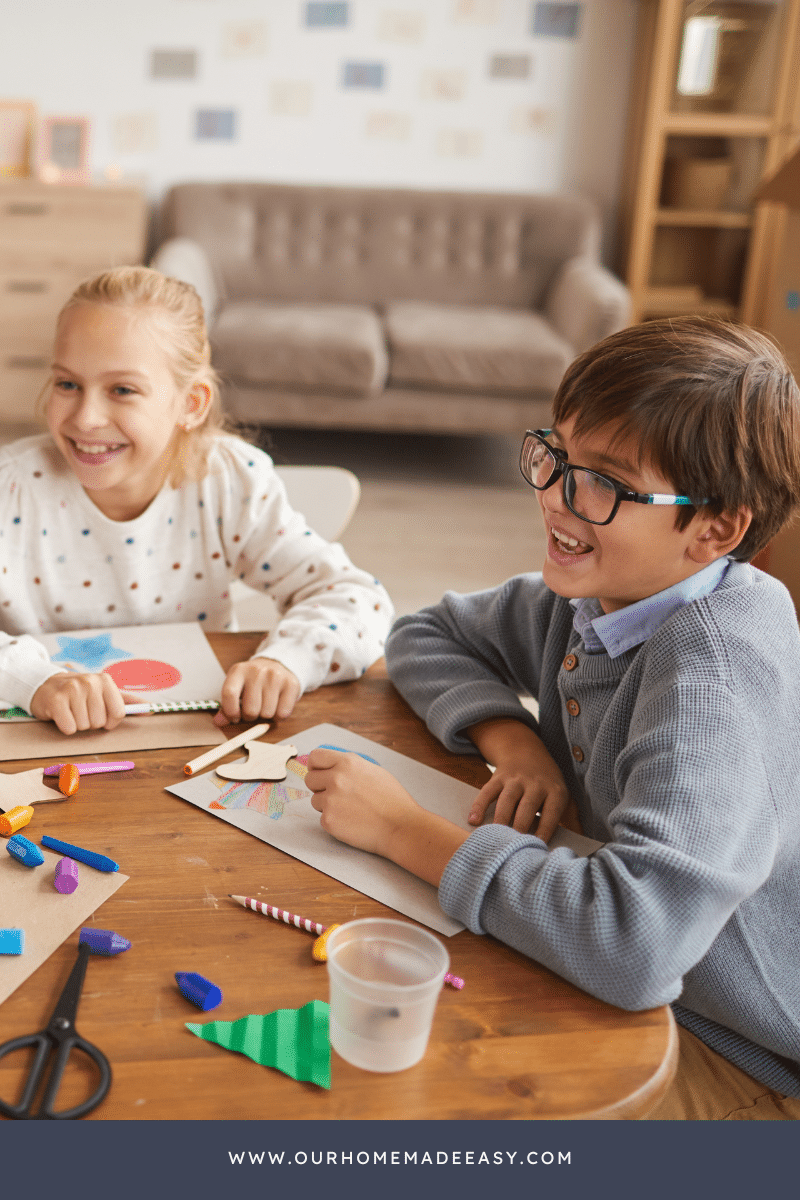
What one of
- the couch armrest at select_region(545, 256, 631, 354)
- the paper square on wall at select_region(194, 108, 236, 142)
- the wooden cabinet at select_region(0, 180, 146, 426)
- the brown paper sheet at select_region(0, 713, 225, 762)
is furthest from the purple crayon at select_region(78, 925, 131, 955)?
the paper square on wall at select_region(194, 108, 236, 142)

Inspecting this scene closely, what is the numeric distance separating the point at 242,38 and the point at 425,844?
434 cm

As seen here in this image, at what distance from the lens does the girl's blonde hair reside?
120 centimetres

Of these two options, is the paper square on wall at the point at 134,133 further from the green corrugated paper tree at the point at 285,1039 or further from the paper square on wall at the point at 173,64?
the green corrugated paper tree at the point at 285,1039

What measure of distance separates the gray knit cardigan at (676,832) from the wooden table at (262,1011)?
34mm

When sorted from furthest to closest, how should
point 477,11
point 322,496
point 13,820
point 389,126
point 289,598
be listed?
point 389,126 < point 477,11 < point 322,496 < point 289,598 < point 13,820

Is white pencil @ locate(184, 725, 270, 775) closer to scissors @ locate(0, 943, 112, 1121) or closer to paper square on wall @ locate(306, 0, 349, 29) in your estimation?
scissors @ locate(0, 943, 112, 1121)

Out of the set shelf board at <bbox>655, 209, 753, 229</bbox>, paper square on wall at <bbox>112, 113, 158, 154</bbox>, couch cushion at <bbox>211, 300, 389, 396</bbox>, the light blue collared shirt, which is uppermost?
paper square on wall at <bbox>112, 113, 158, 154</bbox>

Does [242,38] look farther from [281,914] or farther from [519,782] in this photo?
[281,914]

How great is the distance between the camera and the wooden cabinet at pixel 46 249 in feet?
13.1

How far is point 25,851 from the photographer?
27.6 inches

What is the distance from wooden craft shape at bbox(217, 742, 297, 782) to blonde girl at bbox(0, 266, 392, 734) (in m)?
0.17

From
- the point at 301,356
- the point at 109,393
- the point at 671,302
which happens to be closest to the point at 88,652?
the point at 109,393

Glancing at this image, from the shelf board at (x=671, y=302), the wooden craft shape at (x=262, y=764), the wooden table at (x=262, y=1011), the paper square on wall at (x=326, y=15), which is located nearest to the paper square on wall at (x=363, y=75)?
the paper square on wall at (x=326, y=15)
